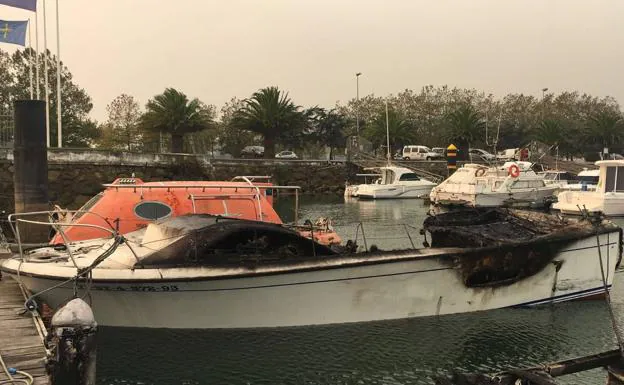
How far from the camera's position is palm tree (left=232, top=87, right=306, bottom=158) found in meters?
42.9

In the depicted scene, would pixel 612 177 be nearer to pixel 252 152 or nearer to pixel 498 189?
pixel 498 189

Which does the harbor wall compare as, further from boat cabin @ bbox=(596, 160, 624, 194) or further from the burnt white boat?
boat cabin @ bbox=(596, 160, 624, 194)

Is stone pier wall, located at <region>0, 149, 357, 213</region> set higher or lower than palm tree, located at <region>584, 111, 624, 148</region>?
lower

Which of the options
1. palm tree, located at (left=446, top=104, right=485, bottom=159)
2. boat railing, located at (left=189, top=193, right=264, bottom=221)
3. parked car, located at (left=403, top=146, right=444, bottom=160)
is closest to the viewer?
boat railing, located at (left=189, top=193, right=264, bottom=221)

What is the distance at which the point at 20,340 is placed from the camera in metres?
6.51

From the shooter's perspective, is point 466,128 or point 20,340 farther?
point 466,128

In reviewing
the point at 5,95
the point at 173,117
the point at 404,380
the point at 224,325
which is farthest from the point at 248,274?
the point at 5,95

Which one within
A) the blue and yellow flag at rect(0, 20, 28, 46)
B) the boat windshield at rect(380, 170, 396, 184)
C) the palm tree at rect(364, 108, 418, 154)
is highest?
the blue and yellow flag at rect(0, 20, 28, 46)

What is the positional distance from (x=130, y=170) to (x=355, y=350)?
23.9 metres

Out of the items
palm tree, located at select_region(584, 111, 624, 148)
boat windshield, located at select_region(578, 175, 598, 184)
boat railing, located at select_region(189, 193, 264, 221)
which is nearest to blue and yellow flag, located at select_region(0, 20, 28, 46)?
boat railing, located at select_region(189, 193, 264, 221)

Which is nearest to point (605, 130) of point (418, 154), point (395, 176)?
point (418, 154)

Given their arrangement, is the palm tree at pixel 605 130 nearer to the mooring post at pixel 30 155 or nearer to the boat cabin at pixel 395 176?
the boat cabin at pixel 395 176

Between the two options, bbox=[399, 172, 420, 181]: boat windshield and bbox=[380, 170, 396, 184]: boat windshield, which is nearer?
bbox=[380, 170, 396, 184]: boat windshield

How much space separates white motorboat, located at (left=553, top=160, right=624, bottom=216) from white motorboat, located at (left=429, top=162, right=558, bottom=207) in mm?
4112
